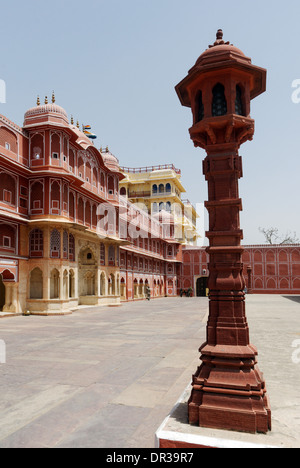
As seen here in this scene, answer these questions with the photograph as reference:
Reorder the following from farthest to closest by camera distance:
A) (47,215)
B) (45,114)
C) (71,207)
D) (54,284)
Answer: (71,207), (54,284), (45,114), (47,215)

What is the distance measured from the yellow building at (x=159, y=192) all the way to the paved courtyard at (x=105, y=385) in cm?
3933

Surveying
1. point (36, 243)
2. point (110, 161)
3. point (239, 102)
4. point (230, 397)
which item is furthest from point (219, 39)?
point (110, 161)

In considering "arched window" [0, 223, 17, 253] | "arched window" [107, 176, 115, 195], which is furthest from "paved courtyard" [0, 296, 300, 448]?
"arched window" [107, 176, 115, 195]

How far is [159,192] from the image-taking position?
168ft

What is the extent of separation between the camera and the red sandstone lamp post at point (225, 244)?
3375 mm

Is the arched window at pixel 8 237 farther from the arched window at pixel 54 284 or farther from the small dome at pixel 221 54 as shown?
the small dome at pixel 221 54

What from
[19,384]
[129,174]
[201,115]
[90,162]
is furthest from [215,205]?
[129,174]

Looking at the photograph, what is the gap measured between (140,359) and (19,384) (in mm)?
2469

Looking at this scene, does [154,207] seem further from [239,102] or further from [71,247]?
[239,102]

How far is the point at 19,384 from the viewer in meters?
5.45

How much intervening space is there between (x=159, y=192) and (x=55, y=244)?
110 feet

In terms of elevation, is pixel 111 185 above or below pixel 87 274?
above

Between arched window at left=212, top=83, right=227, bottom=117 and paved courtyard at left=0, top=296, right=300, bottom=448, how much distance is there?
10.9ft

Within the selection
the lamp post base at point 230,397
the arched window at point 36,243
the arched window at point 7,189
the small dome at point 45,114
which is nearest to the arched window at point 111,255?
the arched window at point 36,243
